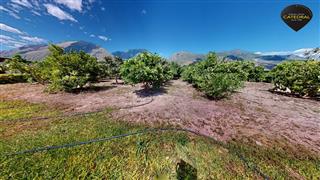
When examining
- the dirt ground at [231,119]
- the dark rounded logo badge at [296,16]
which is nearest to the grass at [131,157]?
the dirt ground at [231,119]

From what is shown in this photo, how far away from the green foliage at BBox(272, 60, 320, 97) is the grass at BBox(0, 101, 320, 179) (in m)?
9.70

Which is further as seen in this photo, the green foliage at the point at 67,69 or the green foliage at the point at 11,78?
the green foliage at the point at 11,78

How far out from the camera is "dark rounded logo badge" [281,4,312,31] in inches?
218

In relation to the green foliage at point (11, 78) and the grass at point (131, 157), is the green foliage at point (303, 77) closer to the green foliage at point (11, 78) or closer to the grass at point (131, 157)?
the grass at point (131, 157)

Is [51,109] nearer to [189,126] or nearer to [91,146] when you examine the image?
[91,146]

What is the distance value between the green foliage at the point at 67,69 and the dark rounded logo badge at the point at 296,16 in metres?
11.8

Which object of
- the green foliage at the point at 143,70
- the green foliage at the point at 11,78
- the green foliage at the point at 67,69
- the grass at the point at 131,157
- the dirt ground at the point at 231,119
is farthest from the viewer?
the green foliage at the point at 11,78

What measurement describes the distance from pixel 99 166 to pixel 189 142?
2.57 m

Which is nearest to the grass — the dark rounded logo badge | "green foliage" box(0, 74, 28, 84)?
the dark rounded logo badge

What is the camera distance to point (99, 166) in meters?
3.40

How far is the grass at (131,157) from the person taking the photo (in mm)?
3240

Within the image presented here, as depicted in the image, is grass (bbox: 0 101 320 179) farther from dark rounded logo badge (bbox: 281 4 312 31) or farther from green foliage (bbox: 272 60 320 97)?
green foliage (bbox: 272 60 320 97)

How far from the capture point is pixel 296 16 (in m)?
5.61

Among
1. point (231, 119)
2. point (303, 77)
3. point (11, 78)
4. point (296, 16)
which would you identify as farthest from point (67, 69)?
point (303, 77)
